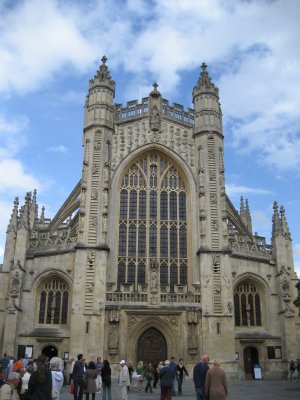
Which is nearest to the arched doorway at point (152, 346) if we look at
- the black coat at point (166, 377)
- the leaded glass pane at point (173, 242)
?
the leaded glass pane at point (173, 242)

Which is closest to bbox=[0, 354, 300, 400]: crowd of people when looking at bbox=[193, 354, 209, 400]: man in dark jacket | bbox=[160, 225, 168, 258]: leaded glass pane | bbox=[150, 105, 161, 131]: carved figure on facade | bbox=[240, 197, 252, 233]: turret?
bbox=[193, 354, 209, 400]: man in dark jacket

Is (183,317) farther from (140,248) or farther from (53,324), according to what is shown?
(53,324)

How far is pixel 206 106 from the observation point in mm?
32281

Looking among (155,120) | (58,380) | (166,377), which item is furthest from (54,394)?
(155,120)

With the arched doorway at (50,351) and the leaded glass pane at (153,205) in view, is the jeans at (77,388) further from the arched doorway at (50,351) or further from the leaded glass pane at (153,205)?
the leaded glass pane at (153,205)

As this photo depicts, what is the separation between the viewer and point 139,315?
26312 millimetres

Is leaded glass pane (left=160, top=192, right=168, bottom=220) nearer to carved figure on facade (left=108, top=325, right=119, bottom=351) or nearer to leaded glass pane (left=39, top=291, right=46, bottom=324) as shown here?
carved figure on facade (left=108, top=325, right=119, bottom=351)

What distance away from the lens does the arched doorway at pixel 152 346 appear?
26500 millimetres

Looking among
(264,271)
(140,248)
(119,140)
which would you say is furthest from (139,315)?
(119,140)

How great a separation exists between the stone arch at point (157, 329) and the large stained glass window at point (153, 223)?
2.54 m

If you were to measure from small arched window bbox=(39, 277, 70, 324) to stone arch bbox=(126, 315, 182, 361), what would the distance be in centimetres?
447

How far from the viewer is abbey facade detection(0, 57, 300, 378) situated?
26.1 meters

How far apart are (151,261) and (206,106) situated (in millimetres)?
12301

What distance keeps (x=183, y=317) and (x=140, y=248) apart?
5296 millimetres
